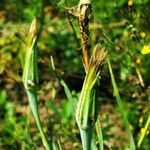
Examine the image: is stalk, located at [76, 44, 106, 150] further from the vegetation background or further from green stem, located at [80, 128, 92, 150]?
the vegetation background

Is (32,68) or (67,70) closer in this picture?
(32,68)

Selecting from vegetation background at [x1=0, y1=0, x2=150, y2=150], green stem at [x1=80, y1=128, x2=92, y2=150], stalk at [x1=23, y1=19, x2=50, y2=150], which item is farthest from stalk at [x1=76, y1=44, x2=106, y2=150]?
vegetation background at [x1=0, y1=0, x2=150, y2=150]

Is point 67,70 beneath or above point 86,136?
beneath

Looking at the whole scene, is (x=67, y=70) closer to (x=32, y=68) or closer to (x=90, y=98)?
(x=32, y=68)

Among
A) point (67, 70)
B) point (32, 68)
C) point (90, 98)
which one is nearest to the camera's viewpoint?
point (90, 98)

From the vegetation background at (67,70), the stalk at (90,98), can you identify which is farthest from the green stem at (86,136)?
the vegetation background at (67,70)

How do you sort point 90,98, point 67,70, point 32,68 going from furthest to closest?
point 67,70, point 32,68, point 90,98

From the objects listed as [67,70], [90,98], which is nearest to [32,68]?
[90,98]

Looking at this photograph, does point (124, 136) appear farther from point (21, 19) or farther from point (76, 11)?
point (76, 11)

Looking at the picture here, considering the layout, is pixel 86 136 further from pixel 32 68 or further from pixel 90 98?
pixel 32 68
